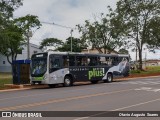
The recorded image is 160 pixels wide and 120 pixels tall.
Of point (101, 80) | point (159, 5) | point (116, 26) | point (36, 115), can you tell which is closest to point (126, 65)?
point (101, 80)

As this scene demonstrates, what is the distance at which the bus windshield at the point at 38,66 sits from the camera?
29750 millimetres

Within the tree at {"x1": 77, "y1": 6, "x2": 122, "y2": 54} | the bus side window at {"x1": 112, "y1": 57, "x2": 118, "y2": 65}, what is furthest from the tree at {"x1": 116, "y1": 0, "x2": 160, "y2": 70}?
the bus side window at {"x1": 112, "y1": 57, "x2": 118, "y2": 65}

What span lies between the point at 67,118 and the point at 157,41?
4892 centimetres

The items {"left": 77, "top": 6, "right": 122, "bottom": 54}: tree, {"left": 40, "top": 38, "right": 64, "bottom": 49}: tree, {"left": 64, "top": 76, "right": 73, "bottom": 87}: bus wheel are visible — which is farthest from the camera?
{"left": 40, "top": 38, "right": 64, "bottom": 49}: tree

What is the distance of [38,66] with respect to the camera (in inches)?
1194

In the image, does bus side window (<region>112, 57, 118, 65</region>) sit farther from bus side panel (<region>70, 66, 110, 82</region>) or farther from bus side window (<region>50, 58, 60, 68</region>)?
bus side window (<region>50, 58, 60, 68</region>)

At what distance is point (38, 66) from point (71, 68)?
111 inches

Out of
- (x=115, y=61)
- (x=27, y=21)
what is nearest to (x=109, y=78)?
(x=115, y=61)

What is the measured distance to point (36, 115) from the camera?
1302 cm

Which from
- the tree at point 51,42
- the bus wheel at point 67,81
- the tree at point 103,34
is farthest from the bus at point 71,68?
the tree at point 51,42

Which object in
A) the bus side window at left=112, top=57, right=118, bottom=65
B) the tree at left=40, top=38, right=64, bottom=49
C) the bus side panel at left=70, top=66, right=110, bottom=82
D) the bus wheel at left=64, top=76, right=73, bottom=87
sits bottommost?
the bus wheel at left=64, top=76, right=73, bottom=87

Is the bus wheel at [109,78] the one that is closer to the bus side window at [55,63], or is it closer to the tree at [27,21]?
the bus side window at [55,63]

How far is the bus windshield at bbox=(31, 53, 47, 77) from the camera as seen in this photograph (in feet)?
97.6

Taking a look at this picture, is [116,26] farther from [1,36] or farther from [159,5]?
[1,36]
